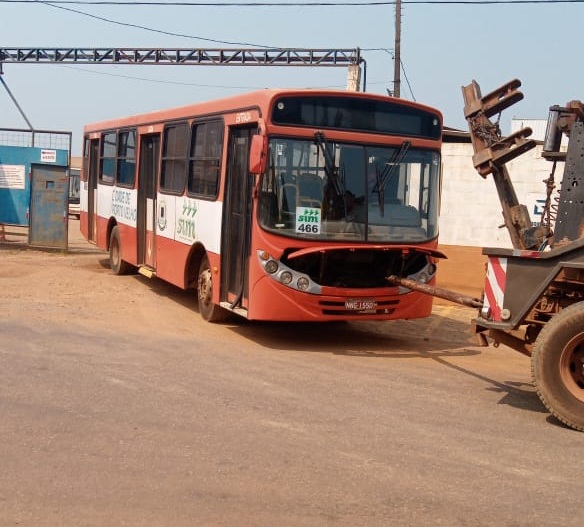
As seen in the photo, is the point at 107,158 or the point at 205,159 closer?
the point at 205,159

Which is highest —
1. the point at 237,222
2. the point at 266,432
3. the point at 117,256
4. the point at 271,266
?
the point at 237,222

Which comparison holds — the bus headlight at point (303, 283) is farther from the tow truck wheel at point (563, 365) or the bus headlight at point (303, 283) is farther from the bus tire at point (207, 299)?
the tow truck wheel at point (563, 365)

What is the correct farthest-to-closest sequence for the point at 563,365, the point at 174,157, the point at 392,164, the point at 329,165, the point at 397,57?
the point at 397,57
the point at 174,157
the point at 392,164
the point at 329,165
the point at 563,365

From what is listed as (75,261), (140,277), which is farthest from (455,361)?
(75,261)

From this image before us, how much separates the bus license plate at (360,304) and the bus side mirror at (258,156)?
1842 mm

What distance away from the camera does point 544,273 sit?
6.82 metres

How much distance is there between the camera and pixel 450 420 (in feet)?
22.0

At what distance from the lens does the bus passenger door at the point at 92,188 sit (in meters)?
17.8

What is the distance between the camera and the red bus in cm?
941

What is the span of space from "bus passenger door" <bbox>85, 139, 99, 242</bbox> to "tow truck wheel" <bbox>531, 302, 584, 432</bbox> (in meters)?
12.9

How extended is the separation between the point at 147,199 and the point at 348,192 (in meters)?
5.44

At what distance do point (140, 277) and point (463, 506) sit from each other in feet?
38.7

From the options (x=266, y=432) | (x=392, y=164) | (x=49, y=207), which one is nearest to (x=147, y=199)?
(x=392, y=164)

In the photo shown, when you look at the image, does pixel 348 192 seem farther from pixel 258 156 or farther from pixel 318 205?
pixel 258 156
